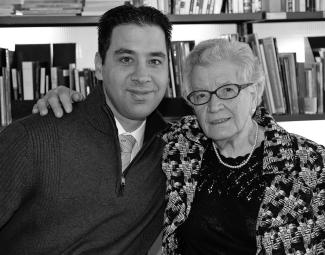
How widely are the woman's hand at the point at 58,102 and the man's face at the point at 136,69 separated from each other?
140 mm

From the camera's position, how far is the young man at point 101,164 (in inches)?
69.7

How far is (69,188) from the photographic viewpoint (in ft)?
5.91

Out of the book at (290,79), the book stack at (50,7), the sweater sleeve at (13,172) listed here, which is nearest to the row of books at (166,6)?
the book stack at (50,7)

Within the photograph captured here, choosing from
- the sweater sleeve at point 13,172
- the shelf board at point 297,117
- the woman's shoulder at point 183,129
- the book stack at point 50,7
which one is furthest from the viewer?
the shelf board at point 297,117

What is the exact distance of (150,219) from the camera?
6.51 ft

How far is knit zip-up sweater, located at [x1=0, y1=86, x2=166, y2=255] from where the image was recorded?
1751 mm

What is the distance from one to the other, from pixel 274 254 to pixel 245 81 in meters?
0.60

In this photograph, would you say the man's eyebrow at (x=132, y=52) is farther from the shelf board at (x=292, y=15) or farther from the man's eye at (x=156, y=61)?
the shelf board at (x=292, y=15)

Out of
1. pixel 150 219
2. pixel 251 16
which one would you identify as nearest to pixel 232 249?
pixel 150 219

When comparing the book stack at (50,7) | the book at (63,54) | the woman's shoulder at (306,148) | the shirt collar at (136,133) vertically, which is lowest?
the woman's shoulder at (306,148)

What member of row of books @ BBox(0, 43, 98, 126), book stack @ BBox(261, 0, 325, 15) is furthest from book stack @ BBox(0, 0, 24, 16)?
book stack @ BBox(261, 0, 325, 15)

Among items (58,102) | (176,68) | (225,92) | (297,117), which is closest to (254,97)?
(225,92)

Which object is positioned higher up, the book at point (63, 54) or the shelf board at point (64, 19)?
the shelf board at point (64, 19)

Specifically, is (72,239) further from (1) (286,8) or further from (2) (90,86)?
(1) (286,8)
